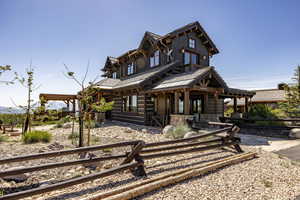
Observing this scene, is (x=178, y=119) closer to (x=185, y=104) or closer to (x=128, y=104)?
(x=185, y=104)

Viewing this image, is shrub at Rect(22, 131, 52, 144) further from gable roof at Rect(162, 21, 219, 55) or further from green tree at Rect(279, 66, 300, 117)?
green tree at Rect(279, 66, 300, 117)

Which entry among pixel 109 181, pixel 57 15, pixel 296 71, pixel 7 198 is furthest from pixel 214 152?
pixel 296 71

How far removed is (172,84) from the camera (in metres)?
11.8

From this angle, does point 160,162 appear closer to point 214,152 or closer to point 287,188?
point 214,152

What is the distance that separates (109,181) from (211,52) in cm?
1835

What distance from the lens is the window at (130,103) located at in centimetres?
1525

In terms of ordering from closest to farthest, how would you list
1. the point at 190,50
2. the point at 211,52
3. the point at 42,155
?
the point at 42,155
the point at 190,50
the point at 211,52

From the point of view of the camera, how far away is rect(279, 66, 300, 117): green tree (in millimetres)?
18484

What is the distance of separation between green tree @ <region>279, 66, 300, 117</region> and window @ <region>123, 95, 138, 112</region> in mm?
17897

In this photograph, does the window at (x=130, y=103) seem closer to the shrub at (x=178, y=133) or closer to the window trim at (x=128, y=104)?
the window trim at (x=128, y=104)

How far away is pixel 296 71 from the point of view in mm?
20141

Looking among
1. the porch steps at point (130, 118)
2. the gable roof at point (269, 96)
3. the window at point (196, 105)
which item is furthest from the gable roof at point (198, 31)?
the gable roof at point (269, 96)

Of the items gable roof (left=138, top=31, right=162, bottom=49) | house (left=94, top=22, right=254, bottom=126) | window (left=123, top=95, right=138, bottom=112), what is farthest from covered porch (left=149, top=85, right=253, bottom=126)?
gable roof (left=138, top=31, right=162, bottom=49)

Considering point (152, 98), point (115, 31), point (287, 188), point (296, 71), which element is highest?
point (115, 31)
